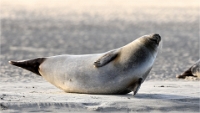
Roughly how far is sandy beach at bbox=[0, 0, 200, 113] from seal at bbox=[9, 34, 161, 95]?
16 cm

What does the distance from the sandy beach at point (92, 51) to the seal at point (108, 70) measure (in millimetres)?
162

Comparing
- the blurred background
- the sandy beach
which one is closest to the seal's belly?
the sandy beach

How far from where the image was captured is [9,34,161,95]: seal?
767 cm

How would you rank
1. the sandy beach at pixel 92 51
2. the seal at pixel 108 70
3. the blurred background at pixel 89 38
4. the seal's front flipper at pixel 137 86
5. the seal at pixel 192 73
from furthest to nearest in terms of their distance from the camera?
the blurred background at pixel 89 38
the seal at pixel 192 73
the seal at pixel 108 70
the seal's front flipper at pixel 137 86
the sandy beach at pixel 92 51

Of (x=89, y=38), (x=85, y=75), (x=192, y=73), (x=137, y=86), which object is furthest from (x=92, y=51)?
(x=137, y=86)

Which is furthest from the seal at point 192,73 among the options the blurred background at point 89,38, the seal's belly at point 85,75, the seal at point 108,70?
the seal's belly at point 85,75

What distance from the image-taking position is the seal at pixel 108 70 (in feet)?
25.2

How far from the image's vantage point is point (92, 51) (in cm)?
1542

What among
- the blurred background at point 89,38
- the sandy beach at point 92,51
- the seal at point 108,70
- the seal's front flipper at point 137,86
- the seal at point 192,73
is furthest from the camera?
Result: the blurred background at point 89,38

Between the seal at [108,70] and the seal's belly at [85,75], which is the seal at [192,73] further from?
the seal's belly at [85,75]

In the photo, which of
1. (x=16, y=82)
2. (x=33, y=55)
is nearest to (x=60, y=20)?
(x=33, y=55)

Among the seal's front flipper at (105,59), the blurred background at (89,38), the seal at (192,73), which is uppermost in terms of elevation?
the seal's front flipper at (105,59)

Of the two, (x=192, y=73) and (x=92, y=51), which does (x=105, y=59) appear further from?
(x=92, y=51)

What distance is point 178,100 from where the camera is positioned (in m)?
7.33
